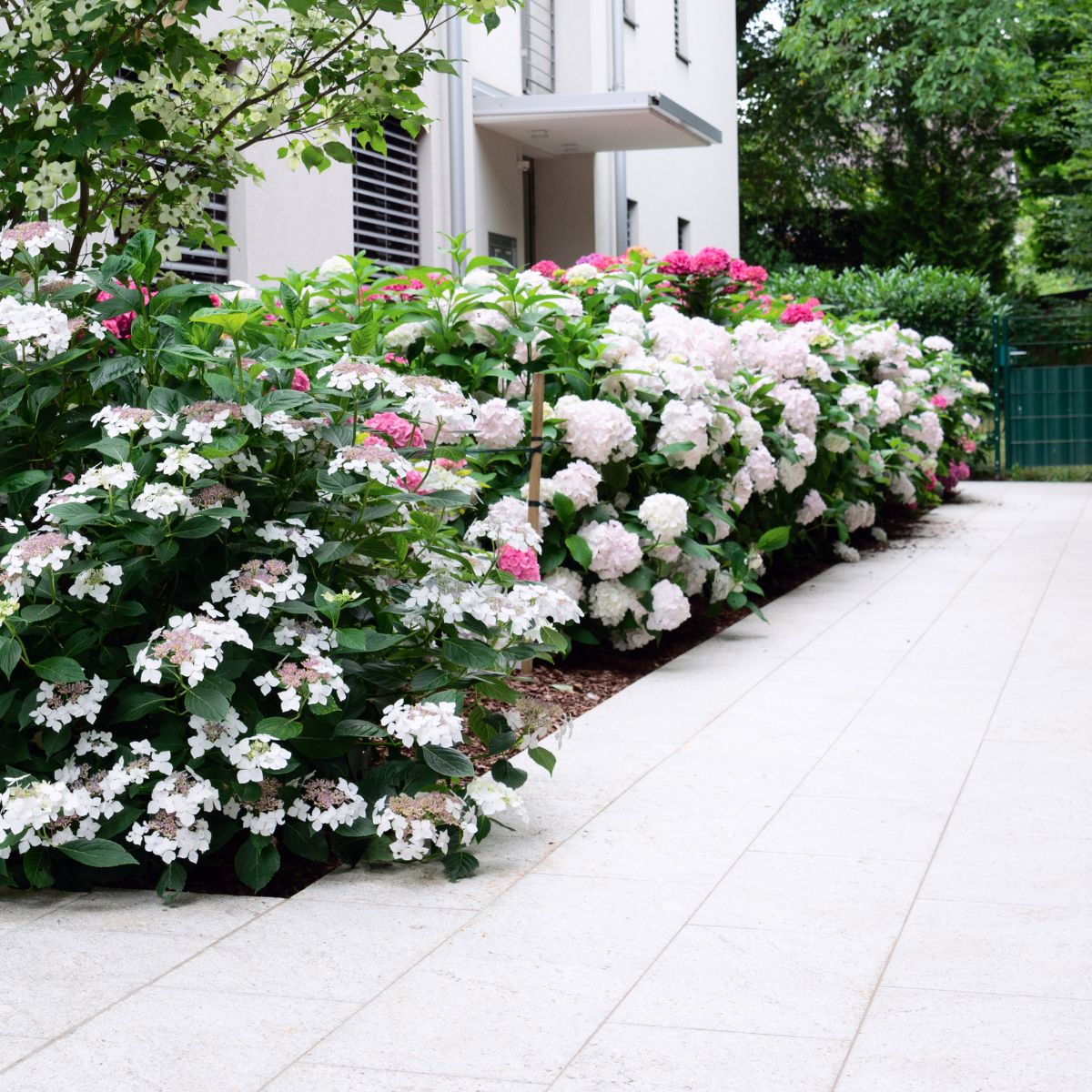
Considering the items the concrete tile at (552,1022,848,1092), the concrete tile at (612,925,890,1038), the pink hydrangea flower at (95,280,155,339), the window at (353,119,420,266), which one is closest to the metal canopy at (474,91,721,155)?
the window at (353,119,420,266)

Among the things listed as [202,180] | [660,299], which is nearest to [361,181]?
[660,299]

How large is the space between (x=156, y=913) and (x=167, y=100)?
2645 millimetres

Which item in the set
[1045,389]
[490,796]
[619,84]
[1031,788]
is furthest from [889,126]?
[490,796]

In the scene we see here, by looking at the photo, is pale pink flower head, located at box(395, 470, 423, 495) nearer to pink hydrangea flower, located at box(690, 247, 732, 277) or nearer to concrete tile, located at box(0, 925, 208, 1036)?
concrete tile, located at box(0, 925, 208, 1036)

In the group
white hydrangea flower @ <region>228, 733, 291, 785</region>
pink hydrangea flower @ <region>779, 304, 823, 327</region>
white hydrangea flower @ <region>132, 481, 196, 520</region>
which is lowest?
white hydrangea flower @ <region>228, 733, 291, 785</region>

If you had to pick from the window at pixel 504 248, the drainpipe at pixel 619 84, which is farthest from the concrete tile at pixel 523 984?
the drainpipe at pixel 619 84

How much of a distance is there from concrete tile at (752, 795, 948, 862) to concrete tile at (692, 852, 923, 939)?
0.27ft

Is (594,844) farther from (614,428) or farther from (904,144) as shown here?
(904,144)

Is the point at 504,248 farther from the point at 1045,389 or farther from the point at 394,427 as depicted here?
the point at 394,427

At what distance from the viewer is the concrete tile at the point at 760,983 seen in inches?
118

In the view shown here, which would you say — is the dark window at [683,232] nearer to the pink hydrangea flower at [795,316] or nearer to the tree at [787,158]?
the pink hydrangea flower at [795,316]

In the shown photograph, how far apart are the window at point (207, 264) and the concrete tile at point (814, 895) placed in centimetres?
699

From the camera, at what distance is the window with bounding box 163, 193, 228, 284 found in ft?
32.6

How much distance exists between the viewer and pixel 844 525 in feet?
34.9
